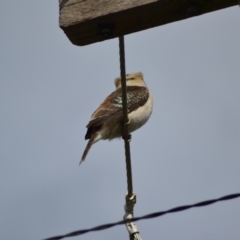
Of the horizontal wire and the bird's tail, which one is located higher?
the bird's tail

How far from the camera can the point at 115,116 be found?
8.17 meters

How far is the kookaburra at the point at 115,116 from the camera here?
810cm

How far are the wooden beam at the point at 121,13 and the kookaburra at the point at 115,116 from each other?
456cm

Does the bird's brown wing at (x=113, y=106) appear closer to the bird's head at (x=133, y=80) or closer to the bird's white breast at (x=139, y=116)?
the bird's white breast at (x=139, y=116)

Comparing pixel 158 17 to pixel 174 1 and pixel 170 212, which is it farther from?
pixel 170 212

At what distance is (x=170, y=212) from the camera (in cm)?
304

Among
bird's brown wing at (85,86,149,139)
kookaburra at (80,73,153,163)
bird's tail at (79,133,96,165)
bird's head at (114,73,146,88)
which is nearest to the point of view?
bird's tail at (79,133,96,165)

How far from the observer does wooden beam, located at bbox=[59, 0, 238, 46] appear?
3230 mm

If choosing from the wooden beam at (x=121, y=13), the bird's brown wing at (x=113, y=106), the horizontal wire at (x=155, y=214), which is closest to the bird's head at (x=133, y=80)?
the bird's brown wing at (x=113, y=106)

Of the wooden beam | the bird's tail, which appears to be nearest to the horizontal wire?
the wooden beam

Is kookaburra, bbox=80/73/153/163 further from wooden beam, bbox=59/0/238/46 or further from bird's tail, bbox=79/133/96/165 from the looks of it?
wooden beam, bbox=59/0/238/46

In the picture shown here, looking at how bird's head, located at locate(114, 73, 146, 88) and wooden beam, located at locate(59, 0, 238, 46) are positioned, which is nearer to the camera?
wooden beam, located at locate(59, 0, 238, 46)

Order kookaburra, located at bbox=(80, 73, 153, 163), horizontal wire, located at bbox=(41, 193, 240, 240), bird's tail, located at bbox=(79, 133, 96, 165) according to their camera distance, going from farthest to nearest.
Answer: kookaburra, located at bbox=(80, 73, 153, 163)
bird's tail, located at bbox=(79, 133, 96, 165)
horizontal wire, located at bbox=(41, 193, 240, 240)

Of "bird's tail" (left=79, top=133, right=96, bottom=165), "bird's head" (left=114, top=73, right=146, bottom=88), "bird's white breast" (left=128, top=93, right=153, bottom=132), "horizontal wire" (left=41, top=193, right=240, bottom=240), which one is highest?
"bird's head" (left=114, top=73, right=146, bottom=88)
